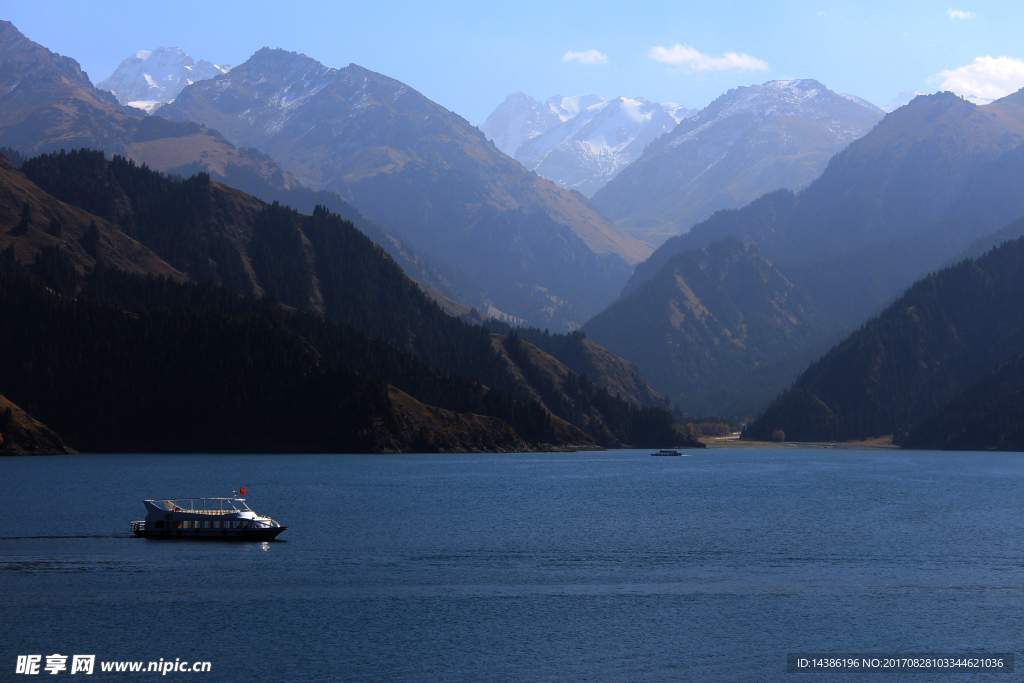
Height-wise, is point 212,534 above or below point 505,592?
above

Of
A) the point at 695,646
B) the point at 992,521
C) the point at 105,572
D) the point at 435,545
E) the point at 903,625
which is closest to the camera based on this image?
the point at 695,646

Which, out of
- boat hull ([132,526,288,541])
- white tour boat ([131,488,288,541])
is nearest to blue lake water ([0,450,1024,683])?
boat hull ([132,526,288,541])

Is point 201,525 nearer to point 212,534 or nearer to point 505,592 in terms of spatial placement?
point 212,534

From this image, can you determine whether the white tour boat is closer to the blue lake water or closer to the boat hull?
the boat hull

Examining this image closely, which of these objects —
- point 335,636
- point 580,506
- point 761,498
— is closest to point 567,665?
point 335,636

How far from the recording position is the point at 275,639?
79.5 m

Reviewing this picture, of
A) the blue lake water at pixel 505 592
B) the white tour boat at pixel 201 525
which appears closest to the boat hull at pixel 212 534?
the white tour boat at pixel 201 525

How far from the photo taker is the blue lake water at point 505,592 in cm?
7475

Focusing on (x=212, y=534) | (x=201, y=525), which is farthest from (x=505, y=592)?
(x=201, y=525)

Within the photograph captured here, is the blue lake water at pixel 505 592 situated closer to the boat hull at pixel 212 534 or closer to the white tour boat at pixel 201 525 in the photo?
the boat hull at pixel 212 534

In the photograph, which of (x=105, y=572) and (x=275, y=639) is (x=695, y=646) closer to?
(x=275, y=639)

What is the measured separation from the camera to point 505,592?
97875mm

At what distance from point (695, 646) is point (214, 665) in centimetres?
3734

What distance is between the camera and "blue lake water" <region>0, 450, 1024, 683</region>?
2943 inches
